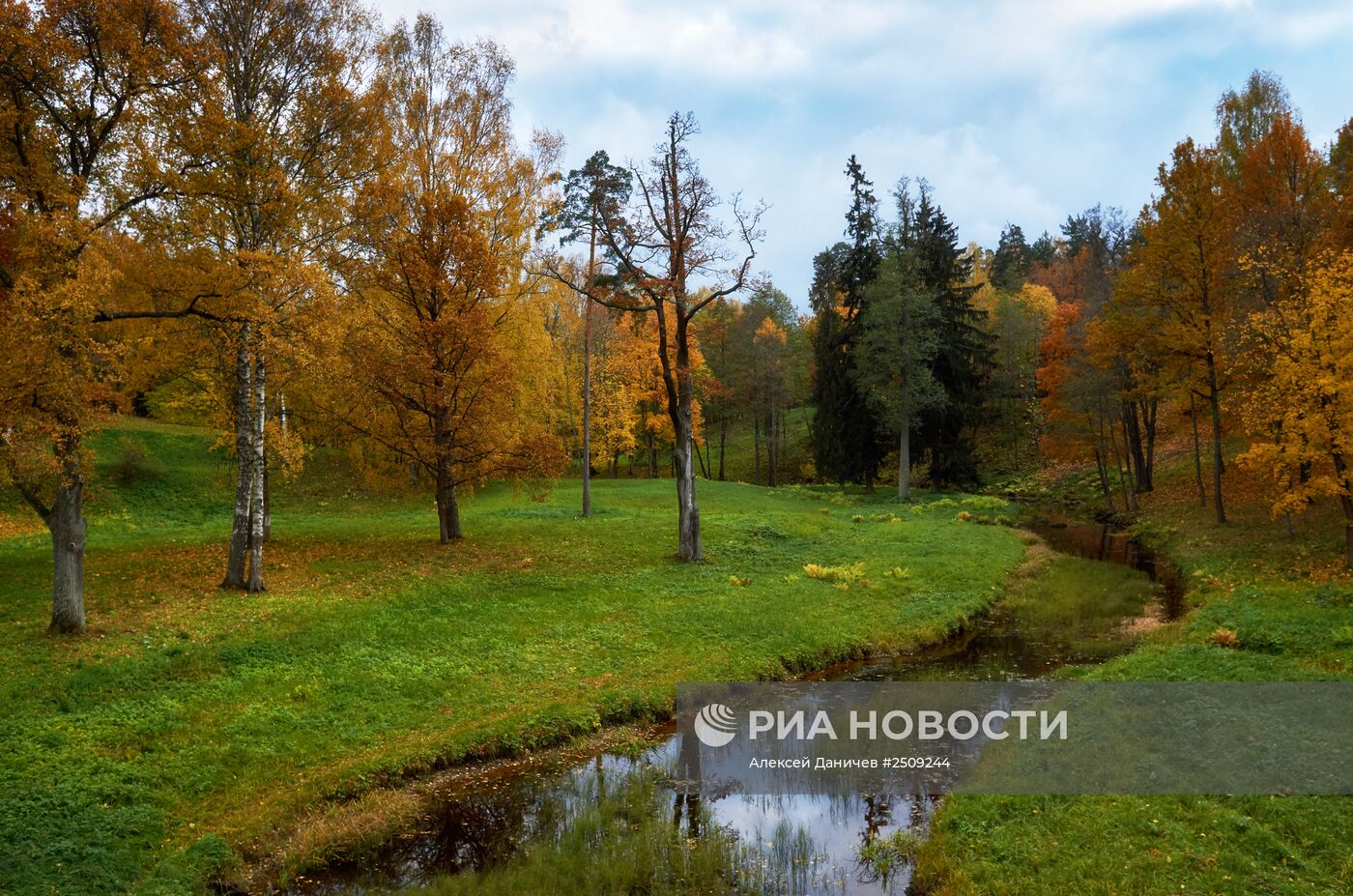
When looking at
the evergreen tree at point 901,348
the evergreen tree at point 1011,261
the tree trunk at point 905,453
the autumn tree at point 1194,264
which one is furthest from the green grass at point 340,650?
the evergreen tree at point 1011,261

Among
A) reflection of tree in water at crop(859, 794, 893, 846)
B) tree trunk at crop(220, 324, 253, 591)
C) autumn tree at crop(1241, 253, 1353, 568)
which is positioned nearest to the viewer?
reflection of tree in water at crop(859, 794, 893, 846)

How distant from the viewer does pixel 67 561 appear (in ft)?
39.7

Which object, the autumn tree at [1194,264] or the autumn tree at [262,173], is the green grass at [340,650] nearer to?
the autumn tree at [262,173]

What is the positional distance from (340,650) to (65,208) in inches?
337

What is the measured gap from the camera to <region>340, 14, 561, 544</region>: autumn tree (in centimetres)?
1914

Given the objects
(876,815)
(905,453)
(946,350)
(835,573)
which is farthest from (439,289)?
(946,350)

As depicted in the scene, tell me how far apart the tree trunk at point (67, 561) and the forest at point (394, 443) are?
7cm

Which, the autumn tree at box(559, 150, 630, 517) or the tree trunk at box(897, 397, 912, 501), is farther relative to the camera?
the tree trunk at box(897, 397, 912, 501)

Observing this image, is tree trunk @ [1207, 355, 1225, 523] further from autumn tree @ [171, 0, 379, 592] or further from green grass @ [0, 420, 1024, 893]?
autumn tree @ [171, 0, 379, 592]

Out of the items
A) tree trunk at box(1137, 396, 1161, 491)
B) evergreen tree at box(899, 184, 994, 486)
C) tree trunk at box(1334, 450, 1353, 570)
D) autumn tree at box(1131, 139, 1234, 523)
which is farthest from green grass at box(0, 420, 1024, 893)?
evergreen tree at box(899, 184, 994, 486)

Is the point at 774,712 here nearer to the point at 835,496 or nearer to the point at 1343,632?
the point at 1343,632

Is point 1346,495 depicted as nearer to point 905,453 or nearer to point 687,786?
point 687,786

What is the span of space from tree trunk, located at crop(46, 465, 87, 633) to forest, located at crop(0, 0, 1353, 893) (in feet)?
0.24

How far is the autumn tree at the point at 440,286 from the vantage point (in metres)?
19.1
